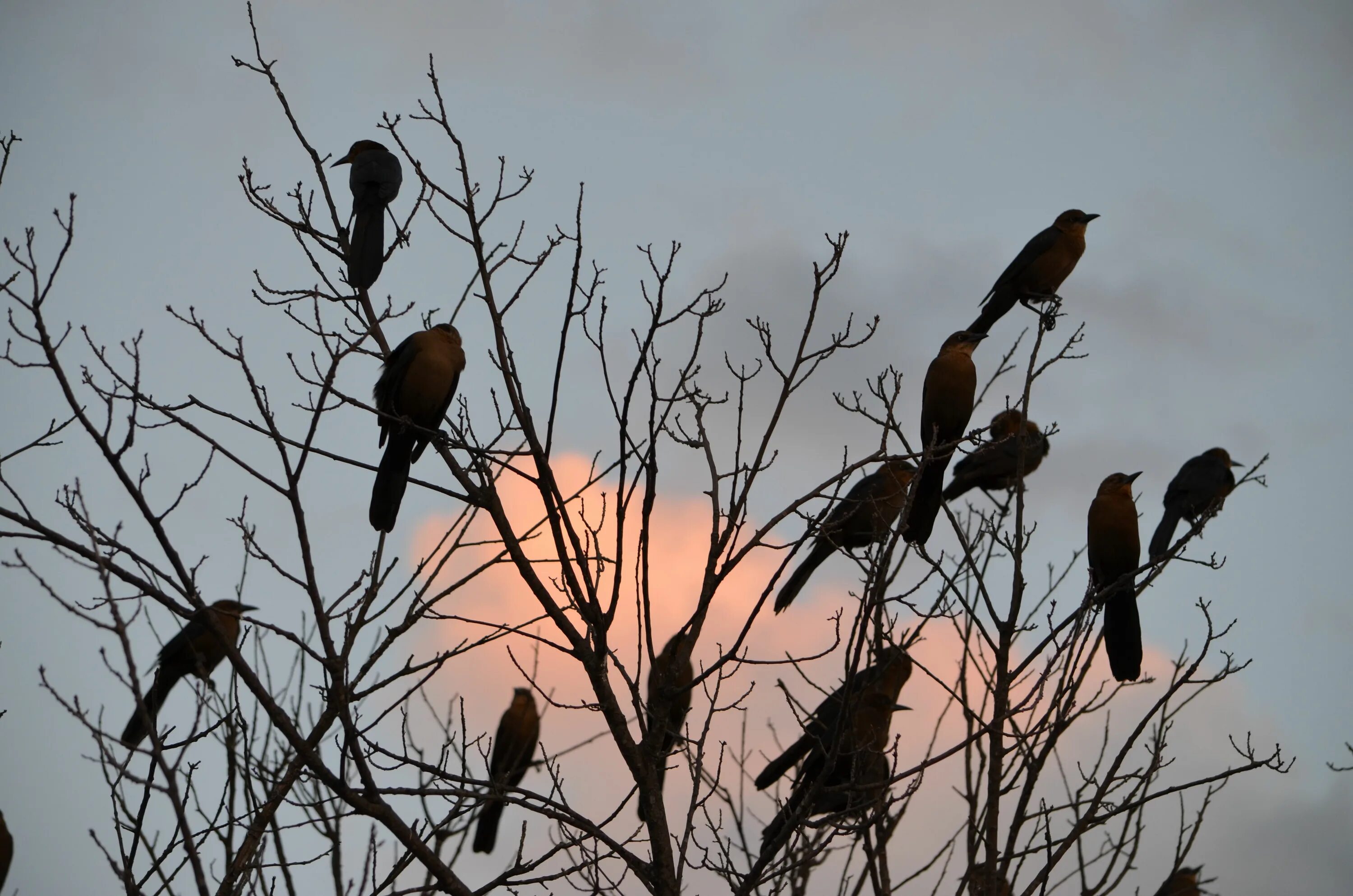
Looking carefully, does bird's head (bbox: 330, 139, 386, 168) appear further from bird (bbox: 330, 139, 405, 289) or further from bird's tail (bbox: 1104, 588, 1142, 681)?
bird's tail (bbox: 1104, 588, 1142, 681)

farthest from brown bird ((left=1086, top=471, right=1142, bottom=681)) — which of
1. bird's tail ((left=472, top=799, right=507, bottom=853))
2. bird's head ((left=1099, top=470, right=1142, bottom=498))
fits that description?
bird's tail ((left=472, top=799, right=507, bottom=853))

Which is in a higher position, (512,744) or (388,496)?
(512,744)

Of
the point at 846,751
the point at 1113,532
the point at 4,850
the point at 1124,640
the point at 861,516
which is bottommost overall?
the point at 4,850

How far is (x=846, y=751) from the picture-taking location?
4883 mm

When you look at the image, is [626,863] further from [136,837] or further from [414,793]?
[136,837]

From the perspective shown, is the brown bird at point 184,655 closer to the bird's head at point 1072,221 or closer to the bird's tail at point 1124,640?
the bird's tail at point 1124,640

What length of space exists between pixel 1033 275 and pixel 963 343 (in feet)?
3.44

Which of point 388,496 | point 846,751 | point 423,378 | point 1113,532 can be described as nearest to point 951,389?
point 1113,532

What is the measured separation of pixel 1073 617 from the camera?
13.0ft

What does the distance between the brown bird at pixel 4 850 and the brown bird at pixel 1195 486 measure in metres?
6.46

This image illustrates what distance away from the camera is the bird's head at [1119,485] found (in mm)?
5895

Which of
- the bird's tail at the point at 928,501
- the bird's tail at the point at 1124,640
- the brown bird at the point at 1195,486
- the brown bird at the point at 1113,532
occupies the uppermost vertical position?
the brown bird at the point at 1195,486

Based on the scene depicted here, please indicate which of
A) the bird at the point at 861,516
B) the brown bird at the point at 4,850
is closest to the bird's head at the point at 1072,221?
the bird at the point at 861,516

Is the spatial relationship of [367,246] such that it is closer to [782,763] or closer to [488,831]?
[782,763]
